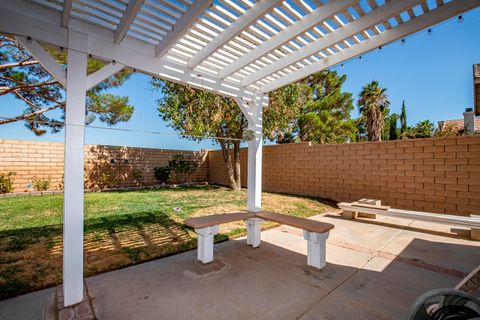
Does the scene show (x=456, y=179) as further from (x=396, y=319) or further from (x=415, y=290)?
(x=396, y=319)

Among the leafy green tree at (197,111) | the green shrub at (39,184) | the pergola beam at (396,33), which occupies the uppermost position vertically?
the leafy green tree at (197,111)

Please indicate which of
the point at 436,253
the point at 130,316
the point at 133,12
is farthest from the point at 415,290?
the point at 133,12

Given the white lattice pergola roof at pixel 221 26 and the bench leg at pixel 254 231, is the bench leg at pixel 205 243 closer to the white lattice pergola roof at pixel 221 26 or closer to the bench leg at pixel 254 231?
the bench leg at pixel 254 231

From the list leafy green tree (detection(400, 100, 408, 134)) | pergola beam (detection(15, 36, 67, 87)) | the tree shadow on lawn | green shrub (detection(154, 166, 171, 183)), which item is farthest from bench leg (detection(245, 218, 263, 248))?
leafy green tree (detection(400, 100, 408, 134))

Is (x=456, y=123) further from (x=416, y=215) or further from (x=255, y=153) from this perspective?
(x=255, y=153)

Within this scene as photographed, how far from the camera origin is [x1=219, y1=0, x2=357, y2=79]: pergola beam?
2.02 metres

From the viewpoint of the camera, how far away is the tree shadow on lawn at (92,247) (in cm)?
257

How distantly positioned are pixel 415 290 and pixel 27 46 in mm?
4411

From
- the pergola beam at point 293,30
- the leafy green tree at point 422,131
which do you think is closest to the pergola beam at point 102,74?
the pergola beam at point 293,30

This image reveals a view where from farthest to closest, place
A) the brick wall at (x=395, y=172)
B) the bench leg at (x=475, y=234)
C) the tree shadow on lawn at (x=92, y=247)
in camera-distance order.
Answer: the brick wall at (x=395, y=172) < the bench leg at (x=475, y=234) < the tree shadow on lawn at (x=92, y=247)

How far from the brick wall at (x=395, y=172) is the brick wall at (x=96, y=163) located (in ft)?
21.0

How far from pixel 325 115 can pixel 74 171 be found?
14.0 meters

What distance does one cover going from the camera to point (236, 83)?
3.67 meters

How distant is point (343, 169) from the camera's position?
281 inches
